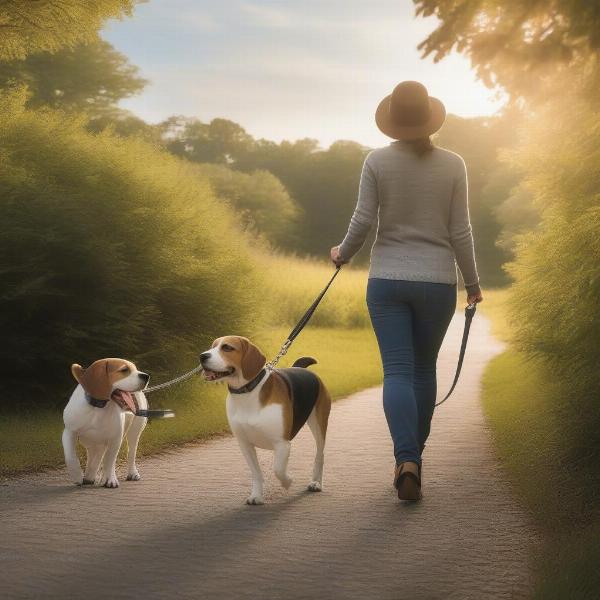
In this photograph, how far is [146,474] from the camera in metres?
7.24

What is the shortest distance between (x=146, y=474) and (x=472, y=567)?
330 centimetres

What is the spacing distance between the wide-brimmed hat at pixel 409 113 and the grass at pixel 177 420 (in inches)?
148

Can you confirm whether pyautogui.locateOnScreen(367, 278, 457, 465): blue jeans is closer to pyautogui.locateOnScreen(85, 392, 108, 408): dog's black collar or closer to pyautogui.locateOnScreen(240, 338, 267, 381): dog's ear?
pyautogui.locateOnScreen(240, 338, 267, 381): dog's ear

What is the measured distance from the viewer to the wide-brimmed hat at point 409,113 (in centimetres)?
580

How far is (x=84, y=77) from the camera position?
132 ft

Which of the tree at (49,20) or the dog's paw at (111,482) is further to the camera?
the tree at (49,20)

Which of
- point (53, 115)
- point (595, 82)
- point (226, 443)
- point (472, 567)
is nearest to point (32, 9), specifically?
point (53, 115)

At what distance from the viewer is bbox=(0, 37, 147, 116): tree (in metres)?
38.6

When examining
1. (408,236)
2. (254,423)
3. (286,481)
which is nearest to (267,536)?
(254,423)

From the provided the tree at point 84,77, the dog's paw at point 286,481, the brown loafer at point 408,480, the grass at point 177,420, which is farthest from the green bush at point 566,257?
the tree at point 84,77

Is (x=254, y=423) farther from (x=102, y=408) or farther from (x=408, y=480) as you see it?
(x=102, y=408)

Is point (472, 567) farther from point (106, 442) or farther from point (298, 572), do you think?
point (106, 442)

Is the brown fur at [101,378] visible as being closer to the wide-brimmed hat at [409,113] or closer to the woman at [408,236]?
the woman at [408,236]

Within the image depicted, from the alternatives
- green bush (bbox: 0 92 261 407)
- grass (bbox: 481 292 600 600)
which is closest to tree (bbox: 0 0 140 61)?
green bush (bbox: 0 92 261 407)
